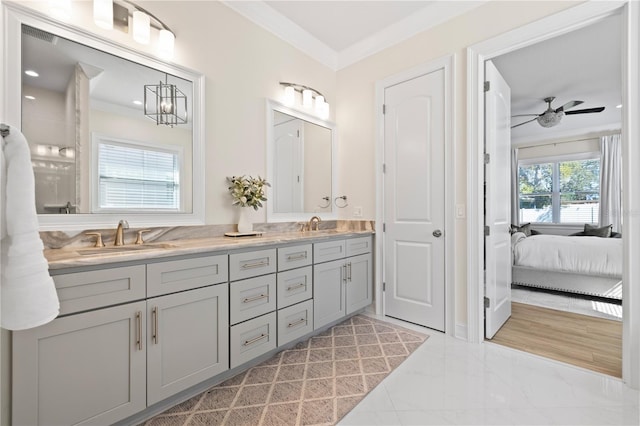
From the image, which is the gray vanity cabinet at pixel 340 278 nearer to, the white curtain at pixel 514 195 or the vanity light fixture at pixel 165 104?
the vanity light fixture at pixel 165 104

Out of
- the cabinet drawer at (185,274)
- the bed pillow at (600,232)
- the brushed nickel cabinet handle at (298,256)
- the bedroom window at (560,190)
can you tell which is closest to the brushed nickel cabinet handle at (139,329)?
the cabinet drawer at (185,274)

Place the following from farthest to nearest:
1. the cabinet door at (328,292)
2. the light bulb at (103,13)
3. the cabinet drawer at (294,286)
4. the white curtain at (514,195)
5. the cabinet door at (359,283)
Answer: the white curtain at (514,195)
the cabinet door at (359,283)
the cabinet door at (328,292)
the cabinet drawer at (294,286)
the light bulb at (103,13)

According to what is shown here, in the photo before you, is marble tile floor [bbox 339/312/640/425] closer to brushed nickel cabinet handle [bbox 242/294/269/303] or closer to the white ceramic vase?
brushed nickel cabinet handle [bbox 242/294/269/303]

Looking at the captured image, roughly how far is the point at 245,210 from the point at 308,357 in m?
1.23

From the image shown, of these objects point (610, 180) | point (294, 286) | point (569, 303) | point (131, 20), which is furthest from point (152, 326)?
point (610, 180)

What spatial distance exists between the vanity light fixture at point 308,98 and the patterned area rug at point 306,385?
2240 millimetres

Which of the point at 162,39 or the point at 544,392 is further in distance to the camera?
the point at 162,39

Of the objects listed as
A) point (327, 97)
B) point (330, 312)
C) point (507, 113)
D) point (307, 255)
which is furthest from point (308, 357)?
point (507, 113)

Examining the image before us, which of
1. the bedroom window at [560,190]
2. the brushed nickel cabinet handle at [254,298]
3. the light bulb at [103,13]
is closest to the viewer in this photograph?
the light bulb at [103,13]

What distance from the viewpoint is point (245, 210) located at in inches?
92.0

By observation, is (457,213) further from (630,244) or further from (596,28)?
(596,28)

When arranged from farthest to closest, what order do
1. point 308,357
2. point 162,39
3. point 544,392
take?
point 308,357
point 162,39
point 544,392

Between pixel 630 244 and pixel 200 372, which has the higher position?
pixel 630 244

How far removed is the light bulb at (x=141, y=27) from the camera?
1.82m
